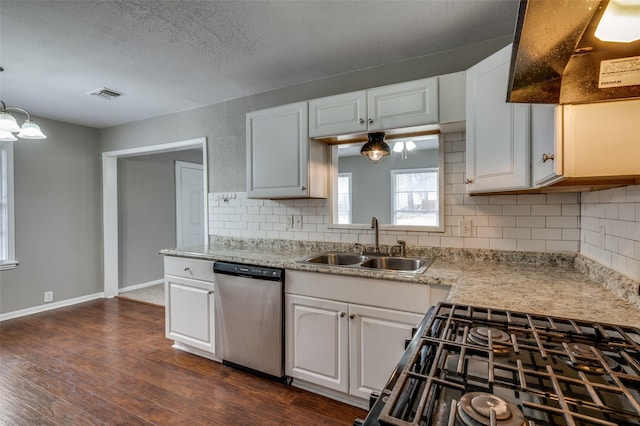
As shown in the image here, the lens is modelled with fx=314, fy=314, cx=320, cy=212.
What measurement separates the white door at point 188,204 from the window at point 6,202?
6.70ft

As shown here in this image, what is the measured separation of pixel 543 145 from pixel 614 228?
566mm

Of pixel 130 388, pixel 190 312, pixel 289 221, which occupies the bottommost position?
pixel 130 388

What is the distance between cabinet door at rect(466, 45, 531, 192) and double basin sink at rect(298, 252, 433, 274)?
0.65 meters

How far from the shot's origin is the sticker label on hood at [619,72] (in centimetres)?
81

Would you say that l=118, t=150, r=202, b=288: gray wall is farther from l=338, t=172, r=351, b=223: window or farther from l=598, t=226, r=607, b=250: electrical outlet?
l=598, t=226, r=607, b=250: electrical outlet

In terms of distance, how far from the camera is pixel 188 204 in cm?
549

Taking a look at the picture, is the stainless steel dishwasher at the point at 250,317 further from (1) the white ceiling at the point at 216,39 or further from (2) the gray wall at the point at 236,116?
(1) the white ceiling at the point at 216,39

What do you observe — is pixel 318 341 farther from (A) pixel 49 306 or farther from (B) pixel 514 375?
(A) pixel 49 306

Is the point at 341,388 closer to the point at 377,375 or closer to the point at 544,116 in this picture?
the point at 377,375

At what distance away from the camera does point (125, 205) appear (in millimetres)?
4680

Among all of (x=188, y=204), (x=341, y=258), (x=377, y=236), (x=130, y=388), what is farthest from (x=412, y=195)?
(x=188, y=204)

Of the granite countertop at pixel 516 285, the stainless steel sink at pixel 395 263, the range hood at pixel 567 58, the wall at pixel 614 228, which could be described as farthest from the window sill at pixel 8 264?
Result: the wall at pixel 614 228

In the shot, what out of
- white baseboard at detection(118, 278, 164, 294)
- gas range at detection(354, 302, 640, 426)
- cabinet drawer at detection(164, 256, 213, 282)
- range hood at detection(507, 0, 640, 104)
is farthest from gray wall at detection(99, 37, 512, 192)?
white baseboard at detection(118, 278, 164, 294)

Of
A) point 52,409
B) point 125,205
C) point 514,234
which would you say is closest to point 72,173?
point 125,205
